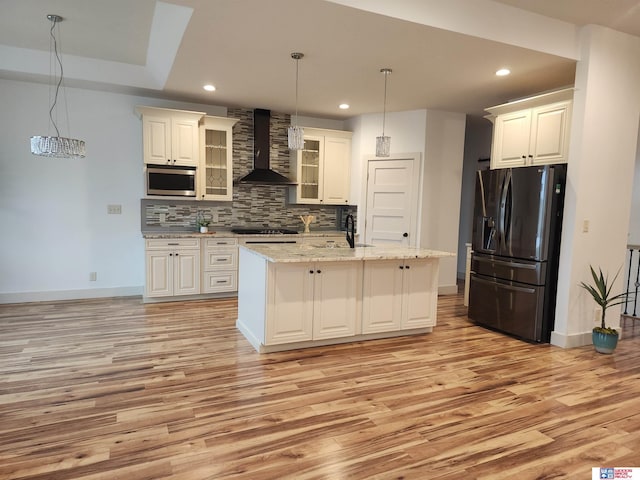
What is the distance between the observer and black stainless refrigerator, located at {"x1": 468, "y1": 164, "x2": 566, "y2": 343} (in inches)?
149

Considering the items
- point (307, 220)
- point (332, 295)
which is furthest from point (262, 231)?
point (332, 295)

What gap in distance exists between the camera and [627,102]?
384 centimetres

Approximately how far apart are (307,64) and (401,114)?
230 centimetres

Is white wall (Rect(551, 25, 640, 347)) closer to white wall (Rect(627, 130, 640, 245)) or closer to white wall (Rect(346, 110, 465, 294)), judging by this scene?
white wall (Rect(346, 110, 465, 294))

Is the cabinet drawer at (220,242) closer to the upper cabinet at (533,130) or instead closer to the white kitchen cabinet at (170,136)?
the white kitchen cabinet at (170,136)

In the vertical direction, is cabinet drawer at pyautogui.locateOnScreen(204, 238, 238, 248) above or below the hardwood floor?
above

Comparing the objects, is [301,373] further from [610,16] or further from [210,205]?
[610,16]

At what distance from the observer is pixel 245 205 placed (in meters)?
6.16

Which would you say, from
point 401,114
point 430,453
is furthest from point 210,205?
point 430,453

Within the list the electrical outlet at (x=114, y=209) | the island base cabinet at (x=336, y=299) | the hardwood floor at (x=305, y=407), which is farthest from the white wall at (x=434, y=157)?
the electrical outlet at (x=114, y=209)

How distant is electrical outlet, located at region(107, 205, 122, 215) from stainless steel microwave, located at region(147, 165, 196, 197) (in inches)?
20.7

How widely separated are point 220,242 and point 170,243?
63 centimetres
